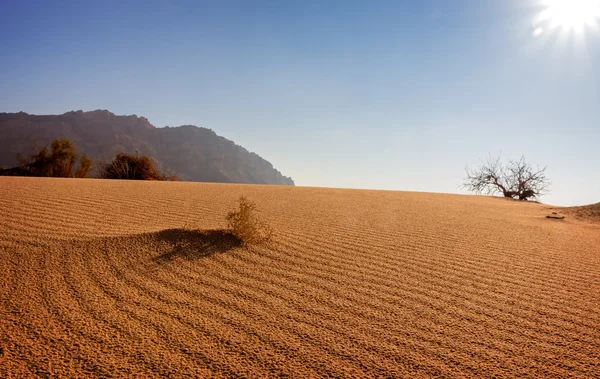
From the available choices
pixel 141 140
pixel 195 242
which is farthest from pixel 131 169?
pixel 141 140

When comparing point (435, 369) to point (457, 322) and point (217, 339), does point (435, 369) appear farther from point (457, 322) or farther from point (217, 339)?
point (217, 339)

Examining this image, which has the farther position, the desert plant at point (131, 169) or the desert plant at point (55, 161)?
the desert plant at point (131, 169)

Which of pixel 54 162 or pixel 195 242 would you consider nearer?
pixel 195 242

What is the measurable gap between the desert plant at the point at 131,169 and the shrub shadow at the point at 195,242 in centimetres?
1218

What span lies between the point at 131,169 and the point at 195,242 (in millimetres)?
12705

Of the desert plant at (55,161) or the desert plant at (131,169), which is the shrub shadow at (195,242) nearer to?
the desert plant at (131,169)

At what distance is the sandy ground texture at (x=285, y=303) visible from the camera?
5.40 feet

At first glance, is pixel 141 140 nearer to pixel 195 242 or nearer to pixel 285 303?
pixel 195 242

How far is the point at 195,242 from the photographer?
3414 millimetres

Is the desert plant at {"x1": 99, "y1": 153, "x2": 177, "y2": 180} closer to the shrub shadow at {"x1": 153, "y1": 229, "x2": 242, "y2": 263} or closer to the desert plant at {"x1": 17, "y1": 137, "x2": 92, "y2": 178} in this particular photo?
the desert plant at {"x1": 17, "y1": 137, "x2": 92, "y2": 178}

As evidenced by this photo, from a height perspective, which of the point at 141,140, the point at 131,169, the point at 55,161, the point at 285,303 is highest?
the point at 141,140

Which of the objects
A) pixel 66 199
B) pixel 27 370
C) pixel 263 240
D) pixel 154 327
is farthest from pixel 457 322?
pixel 66 199

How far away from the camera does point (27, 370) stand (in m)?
1.50

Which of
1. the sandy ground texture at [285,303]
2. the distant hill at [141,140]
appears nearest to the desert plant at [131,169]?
the sandy ground texture at [285,303]
